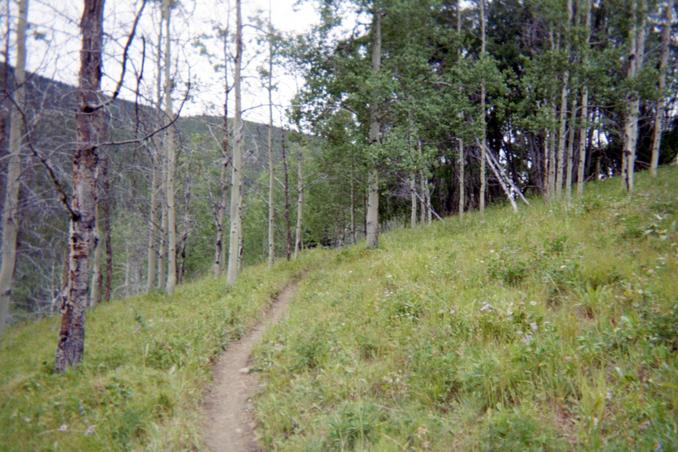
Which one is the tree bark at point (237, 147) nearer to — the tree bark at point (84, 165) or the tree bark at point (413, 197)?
the tree bark at point (84, 165)

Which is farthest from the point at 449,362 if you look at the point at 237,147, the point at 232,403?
the point at 237,147

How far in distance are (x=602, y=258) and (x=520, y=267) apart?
114cm

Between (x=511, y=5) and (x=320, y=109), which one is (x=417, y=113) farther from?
(x=511, y=5)

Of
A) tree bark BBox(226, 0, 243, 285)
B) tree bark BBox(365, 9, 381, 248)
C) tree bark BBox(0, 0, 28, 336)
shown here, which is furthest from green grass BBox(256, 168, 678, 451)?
tree bark BBox(0, 0, 28, 336)

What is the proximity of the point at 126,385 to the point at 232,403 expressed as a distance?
5.41 ft

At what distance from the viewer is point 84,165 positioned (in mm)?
6438

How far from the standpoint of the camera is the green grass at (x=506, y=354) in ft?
10.7

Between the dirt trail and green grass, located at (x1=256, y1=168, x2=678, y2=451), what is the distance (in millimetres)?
300

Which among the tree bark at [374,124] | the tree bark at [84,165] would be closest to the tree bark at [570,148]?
the tree bark at [374,124]

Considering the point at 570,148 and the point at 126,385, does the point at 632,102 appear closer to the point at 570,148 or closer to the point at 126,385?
the point at 570,148

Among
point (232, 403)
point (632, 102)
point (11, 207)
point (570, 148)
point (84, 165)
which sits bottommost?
point (232, 403)

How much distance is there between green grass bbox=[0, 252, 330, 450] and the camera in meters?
4.82

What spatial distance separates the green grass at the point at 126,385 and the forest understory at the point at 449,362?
0.10 ft

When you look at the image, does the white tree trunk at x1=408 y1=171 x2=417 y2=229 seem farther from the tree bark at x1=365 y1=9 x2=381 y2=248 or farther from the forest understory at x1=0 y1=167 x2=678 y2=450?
the forest understory at x1=0 y1=167 x2=678 y2=450
